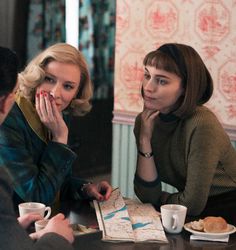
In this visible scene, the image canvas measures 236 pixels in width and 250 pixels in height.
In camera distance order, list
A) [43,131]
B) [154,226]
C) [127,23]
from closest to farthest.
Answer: [154,226], [43,131], [127,23]

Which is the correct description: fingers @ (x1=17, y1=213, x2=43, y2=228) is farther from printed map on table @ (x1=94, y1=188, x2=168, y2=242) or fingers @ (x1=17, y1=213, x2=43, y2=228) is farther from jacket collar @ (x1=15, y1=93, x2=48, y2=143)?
jacket collar @ (x1=15, y1=93, x2=48, y2=143)

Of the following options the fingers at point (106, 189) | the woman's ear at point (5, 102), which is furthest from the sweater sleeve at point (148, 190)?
the woman's ear at point (5, 102)

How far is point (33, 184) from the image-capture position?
1.98 meters

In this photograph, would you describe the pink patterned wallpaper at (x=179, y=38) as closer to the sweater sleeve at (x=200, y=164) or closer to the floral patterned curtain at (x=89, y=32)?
the floral patterned curtain at (x=89, y=32)

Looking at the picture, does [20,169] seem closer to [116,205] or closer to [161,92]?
[116,205]

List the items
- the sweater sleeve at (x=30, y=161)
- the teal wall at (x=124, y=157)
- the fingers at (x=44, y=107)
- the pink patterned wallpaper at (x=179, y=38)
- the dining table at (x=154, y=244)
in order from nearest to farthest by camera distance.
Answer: the dining table at (x=154, y=244), the sweater sleeve at (x=30, y=161), the fingers at (x=44, y=107), the pink patterned wallpaper at (x=179, y=38), the teal wall at (x=124, y=157)

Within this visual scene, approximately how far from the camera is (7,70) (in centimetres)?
136

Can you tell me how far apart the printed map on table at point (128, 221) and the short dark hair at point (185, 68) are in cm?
39

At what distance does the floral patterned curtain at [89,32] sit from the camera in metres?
4.09

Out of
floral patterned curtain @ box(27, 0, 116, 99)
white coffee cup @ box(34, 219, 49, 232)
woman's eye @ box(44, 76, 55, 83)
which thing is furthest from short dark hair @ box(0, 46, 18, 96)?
floral patterned curtain @ box(27, 0, 116, 99)

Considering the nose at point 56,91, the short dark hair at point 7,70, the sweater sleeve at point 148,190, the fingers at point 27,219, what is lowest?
the sweater sleeve at point 148,190

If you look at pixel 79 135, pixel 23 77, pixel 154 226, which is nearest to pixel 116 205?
pixel 154 226

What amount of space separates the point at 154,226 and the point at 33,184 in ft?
1.44

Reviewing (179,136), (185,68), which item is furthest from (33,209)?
(185,68)
